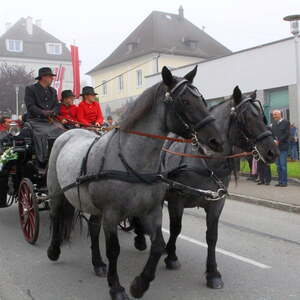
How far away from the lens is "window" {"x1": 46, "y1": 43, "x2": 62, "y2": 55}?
205ft

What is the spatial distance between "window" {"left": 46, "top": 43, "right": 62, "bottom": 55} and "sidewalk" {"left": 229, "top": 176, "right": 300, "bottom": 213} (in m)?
55.0

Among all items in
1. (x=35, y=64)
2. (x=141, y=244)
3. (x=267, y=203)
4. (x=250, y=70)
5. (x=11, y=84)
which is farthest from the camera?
(x=35, y=64)

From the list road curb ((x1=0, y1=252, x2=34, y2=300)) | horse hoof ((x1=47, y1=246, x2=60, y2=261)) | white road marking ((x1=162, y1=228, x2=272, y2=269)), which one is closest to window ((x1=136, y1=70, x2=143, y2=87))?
white road marking ((x1=162, y1=228, x2=272, y2=269))

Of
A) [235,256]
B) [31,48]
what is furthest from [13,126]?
[31,48]

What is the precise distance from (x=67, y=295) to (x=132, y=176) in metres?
1.44

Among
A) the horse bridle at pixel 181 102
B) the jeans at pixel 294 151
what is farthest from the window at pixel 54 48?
the horse bridle at pixel 181 102

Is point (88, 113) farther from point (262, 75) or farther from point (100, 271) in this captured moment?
point (262, 75)

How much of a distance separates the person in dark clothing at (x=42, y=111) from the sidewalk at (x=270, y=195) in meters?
4.81

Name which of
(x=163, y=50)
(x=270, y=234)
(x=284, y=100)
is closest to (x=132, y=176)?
(x=270, y=234)

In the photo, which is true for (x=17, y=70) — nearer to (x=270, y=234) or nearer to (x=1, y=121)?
(x=1, y=121)

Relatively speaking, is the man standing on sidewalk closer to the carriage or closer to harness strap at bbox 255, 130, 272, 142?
the carriage

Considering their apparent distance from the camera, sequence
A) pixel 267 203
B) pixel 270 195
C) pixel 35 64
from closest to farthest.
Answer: pixel 267 203
pixel 270 195
pixel 35 64

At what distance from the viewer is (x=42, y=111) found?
20.6 feet

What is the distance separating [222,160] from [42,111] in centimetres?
281
